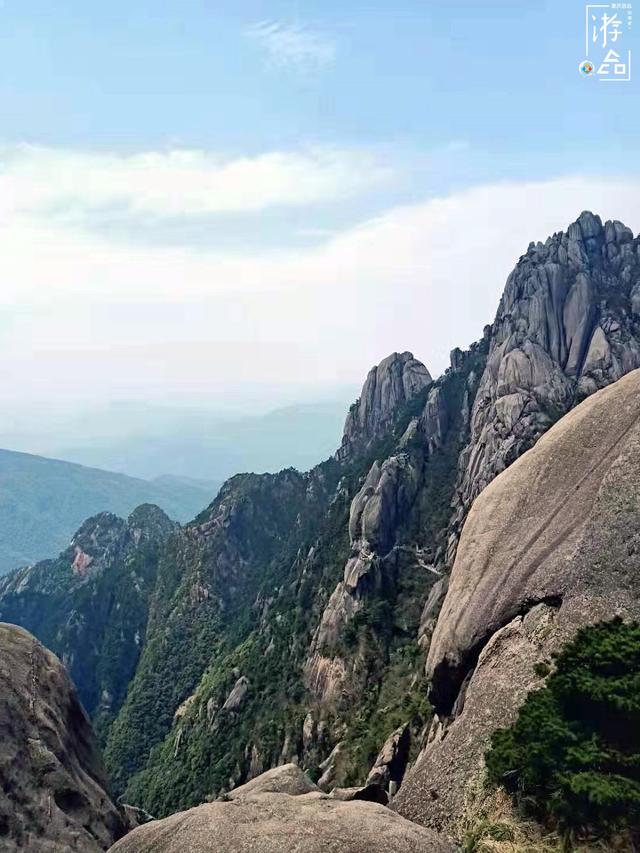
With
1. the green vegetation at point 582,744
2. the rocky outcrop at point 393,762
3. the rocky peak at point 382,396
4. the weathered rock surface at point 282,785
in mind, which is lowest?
the rocky outcrop at point 393,762

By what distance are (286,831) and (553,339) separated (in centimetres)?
8477

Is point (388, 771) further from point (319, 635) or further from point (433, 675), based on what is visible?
point (319, 635)

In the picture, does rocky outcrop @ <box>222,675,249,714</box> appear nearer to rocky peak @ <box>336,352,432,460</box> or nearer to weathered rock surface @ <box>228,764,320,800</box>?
rocky peak @ <box>336,352,432,460</box>

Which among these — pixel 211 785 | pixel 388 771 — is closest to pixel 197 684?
pixel 211 785

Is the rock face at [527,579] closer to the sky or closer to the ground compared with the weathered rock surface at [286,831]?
closer to the sky

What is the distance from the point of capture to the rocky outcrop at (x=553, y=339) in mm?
80931

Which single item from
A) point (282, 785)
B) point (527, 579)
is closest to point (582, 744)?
point (527, 579)

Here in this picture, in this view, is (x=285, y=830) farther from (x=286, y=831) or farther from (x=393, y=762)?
(x=393, y=762)

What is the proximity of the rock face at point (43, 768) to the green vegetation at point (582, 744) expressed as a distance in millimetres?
18185

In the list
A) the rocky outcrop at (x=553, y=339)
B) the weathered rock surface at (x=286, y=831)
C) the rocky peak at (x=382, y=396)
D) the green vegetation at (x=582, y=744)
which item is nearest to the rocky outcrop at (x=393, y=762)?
the weathered rock surface at (x=286, y=831)

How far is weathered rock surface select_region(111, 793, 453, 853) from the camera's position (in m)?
19.4

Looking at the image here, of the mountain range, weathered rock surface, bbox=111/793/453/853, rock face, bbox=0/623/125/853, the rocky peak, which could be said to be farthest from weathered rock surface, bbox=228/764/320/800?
the rocky peak

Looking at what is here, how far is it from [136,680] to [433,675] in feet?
410

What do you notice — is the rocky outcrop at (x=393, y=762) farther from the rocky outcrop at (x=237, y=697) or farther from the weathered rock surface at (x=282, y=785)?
the rocky outcrop at (x=237, y=697)
